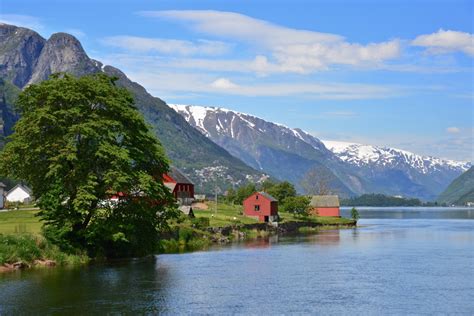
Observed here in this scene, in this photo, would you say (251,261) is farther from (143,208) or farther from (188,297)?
(188,297)

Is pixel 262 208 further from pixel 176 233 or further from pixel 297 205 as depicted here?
pixel 176 233

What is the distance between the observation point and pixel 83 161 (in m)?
71.8

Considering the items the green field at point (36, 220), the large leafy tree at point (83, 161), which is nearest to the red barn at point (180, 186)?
the green field at point (36, 220)

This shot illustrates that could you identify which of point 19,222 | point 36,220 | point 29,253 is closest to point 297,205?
point 36,220

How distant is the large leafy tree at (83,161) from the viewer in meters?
71.0

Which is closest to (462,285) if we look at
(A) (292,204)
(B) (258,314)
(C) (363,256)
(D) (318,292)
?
(D) (318,292)

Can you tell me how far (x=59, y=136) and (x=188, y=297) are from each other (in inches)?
1160

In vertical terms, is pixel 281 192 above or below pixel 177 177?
below

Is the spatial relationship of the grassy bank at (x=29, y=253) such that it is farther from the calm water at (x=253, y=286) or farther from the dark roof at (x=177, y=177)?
the dark roof at (x=177, y=177)

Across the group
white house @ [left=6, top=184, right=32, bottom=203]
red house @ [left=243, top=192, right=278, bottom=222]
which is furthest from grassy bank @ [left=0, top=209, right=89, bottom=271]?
white house @ [left=6, top=184, right=32, bottom=203]

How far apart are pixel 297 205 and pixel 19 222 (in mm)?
99690

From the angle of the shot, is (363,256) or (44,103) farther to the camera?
(363,256)

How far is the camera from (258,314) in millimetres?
44594

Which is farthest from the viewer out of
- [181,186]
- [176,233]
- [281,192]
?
[281,192]
